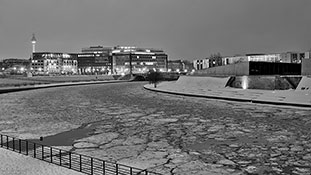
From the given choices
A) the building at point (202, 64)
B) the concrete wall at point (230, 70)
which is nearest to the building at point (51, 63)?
the building at point (202, 64)

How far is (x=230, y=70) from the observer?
47344mm

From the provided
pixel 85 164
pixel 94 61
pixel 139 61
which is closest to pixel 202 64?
pixel 139 61

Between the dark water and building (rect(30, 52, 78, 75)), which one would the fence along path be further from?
building (rect(30, 52, 78, 75))

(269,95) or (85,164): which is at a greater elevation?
(269,95)

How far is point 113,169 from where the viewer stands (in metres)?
9.20

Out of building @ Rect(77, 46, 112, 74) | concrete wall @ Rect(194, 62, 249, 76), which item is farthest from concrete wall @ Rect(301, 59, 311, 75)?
building @ Rect(77, 46, 112, 74)

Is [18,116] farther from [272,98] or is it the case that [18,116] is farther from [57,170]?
[272,98]

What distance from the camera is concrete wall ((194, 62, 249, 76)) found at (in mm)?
43763

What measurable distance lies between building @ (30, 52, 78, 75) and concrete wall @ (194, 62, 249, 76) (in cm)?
13212

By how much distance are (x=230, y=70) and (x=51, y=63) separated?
148 m

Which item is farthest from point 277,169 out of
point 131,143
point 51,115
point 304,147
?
point 51,115

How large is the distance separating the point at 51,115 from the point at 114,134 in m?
8.40

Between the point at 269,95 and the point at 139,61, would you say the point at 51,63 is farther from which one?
the point at 269,95

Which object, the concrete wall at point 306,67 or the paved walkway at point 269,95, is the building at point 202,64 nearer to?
the paved walkway at point 269,95
